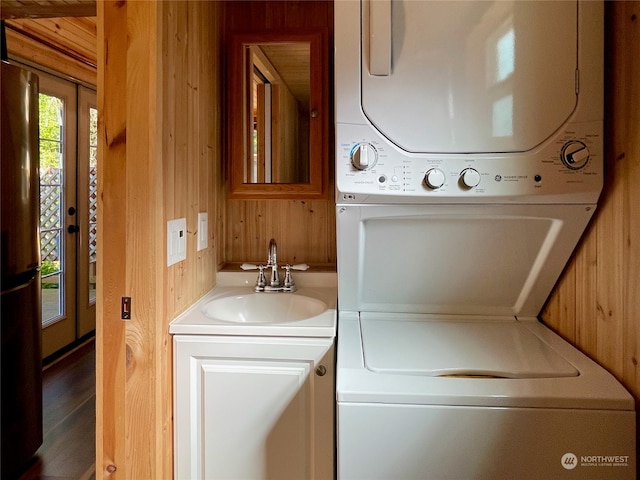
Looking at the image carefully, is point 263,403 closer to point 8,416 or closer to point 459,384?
point 459,384

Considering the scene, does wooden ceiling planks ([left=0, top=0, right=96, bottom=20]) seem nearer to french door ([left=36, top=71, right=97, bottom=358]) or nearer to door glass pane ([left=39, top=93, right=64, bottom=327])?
french door ([left=36, top=71, right=97, bottom=358])

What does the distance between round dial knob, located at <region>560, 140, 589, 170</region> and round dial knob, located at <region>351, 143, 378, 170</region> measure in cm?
53

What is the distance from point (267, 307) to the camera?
67.6 inches

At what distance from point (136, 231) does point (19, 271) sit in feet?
3.42

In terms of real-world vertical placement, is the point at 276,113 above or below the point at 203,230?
above

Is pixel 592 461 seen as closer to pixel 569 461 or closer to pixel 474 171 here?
pixel 569 461

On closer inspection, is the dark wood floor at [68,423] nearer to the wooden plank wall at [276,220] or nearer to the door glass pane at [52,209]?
the door glass pane at [52,209]

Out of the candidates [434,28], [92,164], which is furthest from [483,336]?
[92,164]

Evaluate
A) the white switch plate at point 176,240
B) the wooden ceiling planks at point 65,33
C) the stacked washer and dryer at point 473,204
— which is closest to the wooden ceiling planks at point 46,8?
the wooden ceiling planks at point 65,33

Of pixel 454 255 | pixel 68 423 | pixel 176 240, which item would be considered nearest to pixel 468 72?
pixel 454 255

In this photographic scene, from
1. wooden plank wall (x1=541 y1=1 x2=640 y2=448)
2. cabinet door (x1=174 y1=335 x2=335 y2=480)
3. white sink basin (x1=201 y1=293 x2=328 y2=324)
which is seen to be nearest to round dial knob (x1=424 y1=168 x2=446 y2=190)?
wooden plank wall (x1=541 y1=1 x2=640 y2=448)

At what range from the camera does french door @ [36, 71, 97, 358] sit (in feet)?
10.1

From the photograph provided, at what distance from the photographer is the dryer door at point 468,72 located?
1129 millimetres

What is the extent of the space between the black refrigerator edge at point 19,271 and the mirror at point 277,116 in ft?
3.09
